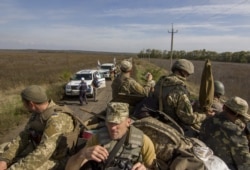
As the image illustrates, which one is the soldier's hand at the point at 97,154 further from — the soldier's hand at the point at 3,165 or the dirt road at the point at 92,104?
the dirt road at the point at 92,104

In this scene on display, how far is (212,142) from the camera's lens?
450cm

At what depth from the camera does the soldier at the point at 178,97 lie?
15.8 feet

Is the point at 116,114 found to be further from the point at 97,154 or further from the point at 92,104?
the point at 92,104

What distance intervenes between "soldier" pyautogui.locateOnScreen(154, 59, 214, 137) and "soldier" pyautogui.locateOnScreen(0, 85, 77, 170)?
154 cm

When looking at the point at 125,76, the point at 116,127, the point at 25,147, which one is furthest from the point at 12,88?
the point at 116,127

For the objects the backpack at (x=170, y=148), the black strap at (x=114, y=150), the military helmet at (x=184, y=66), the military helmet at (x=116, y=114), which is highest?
the military helmet at (x=184, y=66)

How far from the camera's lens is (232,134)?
4312 mm

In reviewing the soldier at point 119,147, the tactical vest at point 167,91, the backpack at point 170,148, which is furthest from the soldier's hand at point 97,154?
the tactical vest at point 167,91

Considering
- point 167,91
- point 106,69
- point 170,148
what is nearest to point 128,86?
point 167,91

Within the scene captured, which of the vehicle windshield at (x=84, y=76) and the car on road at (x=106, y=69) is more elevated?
the vehicle windshield at (x=84, y=76)

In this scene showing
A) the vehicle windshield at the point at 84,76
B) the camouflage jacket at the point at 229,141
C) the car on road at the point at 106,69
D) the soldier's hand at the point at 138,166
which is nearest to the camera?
the soldier's hand at the point at 138,166

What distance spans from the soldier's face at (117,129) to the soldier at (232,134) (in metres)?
1.71

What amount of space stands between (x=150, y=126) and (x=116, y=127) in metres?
0.88

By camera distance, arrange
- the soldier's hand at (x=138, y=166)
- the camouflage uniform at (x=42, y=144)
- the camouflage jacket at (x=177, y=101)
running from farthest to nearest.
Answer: the camouflage jacket at (x=177, y=101) < the camouflage uniform at (x=42, y=144) < the soldier's hand at (x=138, y=166)
